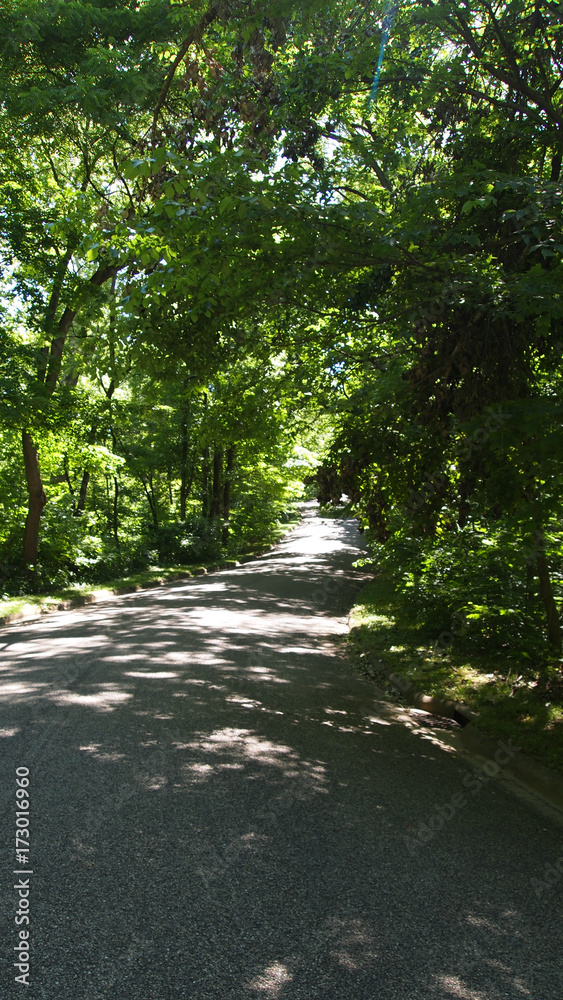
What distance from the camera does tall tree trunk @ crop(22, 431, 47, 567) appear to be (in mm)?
17500

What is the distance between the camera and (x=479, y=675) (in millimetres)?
8695

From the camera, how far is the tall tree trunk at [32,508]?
689 inches

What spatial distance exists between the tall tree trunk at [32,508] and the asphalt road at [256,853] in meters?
10.5

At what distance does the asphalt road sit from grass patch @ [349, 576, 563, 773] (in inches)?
27.5

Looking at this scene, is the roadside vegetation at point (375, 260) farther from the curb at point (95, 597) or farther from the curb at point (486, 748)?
the curb at point (95, 597)

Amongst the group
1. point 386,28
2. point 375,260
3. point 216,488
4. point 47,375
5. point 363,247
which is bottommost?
point 216,488

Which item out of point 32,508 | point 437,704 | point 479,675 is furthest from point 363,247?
point 32,508

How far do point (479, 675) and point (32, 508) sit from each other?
13270mm

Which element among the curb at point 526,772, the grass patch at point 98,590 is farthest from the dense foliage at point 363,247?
the grass patch at point 98,590

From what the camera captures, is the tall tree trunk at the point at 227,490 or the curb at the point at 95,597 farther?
the tall tree trunk at the point at 227,490

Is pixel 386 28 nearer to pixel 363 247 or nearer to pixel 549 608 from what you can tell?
pixel 363 247

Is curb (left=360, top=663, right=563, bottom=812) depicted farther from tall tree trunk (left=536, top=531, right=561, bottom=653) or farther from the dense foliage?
tall tree trunk (left=536, top=531, right=561, bottom=653)

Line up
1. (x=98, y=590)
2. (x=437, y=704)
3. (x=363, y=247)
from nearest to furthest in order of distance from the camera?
(x=363, y=247) → (x=437, y=704) → (x=98, y=590)

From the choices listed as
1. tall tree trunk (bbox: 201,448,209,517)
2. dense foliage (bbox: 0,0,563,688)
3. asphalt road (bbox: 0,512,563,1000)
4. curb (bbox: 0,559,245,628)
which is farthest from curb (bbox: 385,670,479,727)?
tall tree trunk (bbox: 201,448,209,517)
